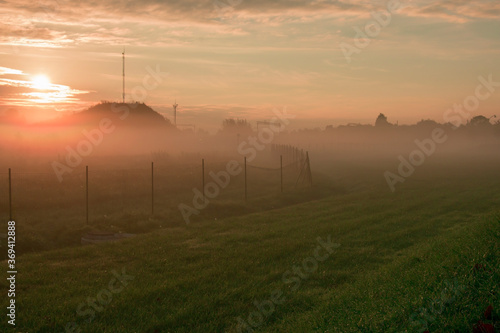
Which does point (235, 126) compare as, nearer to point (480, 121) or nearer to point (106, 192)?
point (480, 121)

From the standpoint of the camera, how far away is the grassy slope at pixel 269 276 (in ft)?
18.6

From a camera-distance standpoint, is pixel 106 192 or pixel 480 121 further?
pixel 480 121

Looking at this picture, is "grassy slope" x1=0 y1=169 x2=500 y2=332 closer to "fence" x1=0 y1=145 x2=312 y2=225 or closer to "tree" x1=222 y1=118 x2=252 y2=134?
"fence" x1=0 y1=145 x2=312 y2=225

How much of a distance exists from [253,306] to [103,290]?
302cm

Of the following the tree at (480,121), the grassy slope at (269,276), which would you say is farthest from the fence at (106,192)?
the tree at (480,121)

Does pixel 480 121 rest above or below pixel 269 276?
above

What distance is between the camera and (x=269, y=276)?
888 cm

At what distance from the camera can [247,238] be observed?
12.6 m

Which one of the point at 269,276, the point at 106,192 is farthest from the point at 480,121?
the point at 269,276

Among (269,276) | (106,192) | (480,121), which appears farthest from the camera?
(480,121)

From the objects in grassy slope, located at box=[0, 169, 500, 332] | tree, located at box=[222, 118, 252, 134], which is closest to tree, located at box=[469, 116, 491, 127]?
tree, located at box=[222, 118, 252, 134]

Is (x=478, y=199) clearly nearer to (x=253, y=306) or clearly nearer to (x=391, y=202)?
(x=391, y=202)

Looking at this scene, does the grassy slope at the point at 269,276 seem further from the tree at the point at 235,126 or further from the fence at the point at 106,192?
the tree at the point at 235,126

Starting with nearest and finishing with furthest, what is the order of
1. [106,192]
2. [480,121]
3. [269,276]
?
[269,276] → [106,192] → [480,121]
